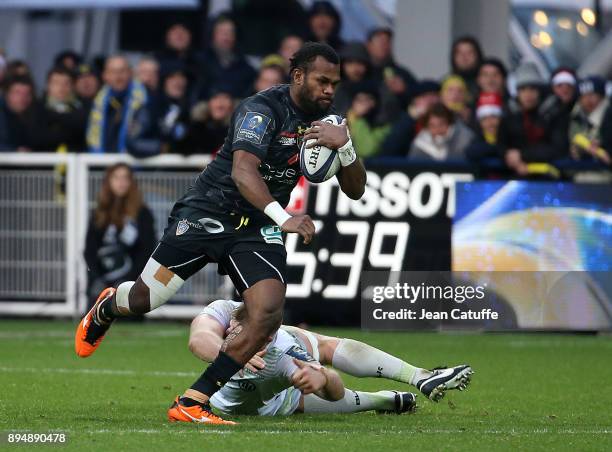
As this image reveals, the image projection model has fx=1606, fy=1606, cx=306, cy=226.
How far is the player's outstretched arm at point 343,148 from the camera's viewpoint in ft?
30.4

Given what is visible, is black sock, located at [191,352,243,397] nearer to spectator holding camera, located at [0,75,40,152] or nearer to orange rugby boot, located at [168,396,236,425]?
orange rugby boot, located at [168,396,236,425]

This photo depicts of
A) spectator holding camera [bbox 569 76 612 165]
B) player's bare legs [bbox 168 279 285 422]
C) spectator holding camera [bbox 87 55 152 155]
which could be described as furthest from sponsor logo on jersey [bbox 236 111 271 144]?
spectator holding camera [bbox 87 55 152 155]

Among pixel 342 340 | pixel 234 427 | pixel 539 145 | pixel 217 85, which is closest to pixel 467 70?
pixel 539 145

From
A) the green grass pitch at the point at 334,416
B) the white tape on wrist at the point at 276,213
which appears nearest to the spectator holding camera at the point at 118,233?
the green grass pitch at the point at 334,416

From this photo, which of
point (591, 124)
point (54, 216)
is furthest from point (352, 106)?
point (54, 216)

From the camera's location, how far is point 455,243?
51.7 ft

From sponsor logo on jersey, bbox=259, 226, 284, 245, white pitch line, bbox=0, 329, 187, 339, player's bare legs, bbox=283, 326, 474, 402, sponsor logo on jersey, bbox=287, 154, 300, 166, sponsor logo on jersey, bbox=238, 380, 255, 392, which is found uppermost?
sponsor logo on jersey, bbox=287, 154, 300, 166

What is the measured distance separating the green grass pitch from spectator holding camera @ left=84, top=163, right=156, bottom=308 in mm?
611

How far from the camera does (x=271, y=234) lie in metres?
9.61

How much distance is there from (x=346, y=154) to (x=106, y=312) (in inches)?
77.5

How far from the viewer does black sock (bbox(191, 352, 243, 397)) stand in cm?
912

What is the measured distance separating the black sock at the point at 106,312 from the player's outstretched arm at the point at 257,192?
1453 millimetres

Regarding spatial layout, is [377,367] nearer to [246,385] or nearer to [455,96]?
[246,385]

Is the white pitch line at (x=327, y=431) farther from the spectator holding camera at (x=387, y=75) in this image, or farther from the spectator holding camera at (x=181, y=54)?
the spectator holding camera at (x=181, y=54)
